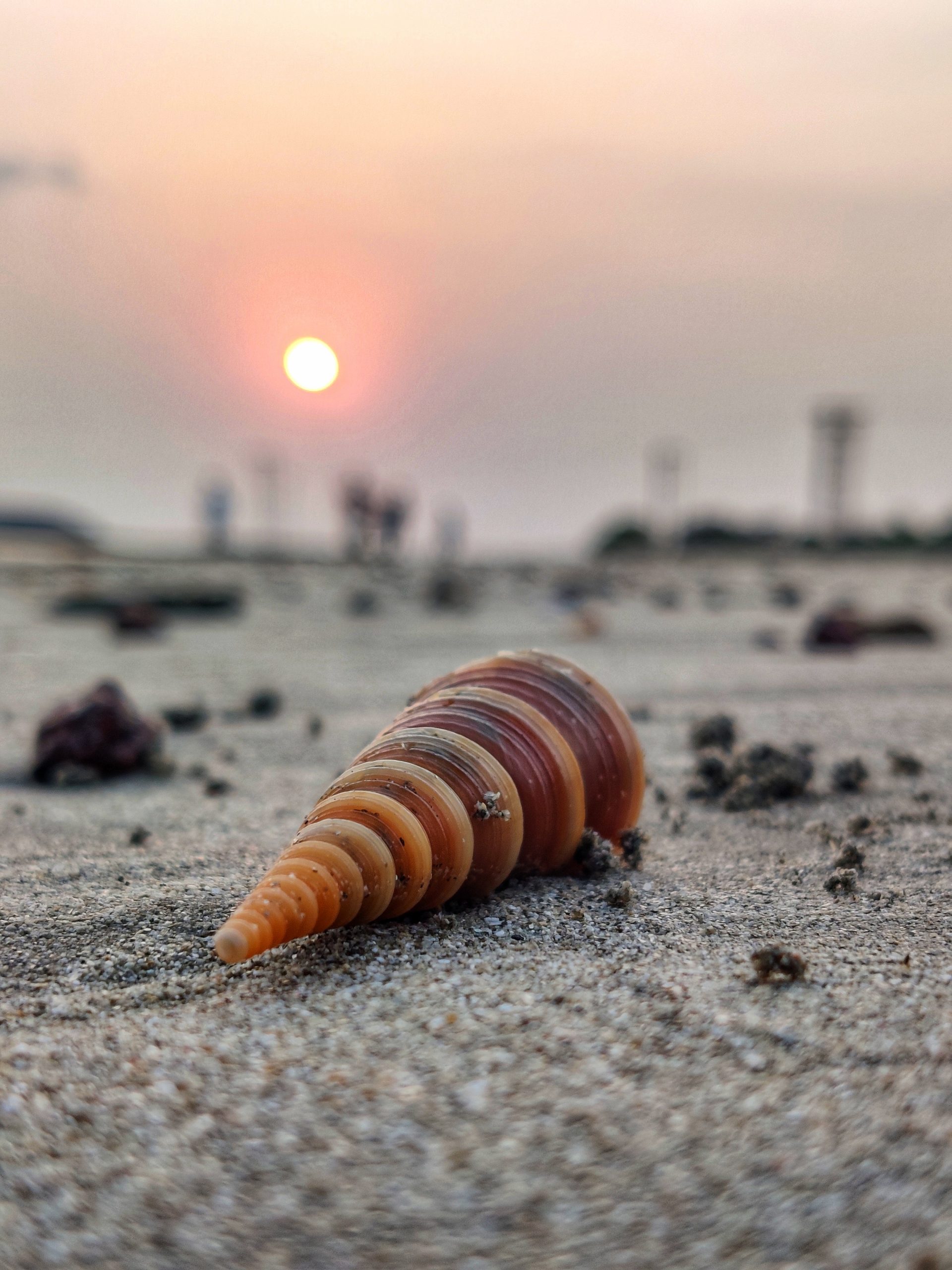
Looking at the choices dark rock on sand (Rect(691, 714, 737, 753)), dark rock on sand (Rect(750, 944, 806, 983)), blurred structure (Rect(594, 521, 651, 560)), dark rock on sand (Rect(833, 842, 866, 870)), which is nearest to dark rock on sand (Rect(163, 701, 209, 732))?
dark rock on sand (Rect(691, 714, 737, 753))

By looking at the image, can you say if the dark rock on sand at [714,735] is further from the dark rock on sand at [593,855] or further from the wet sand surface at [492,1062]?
the dark rock on sand at [593,855]

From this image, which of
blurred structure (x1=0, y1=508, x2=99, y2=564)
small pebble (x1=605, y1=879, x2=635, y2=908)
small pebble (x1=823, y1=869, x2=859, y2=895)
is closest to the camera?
small pebble (x1=605, y1=879, x2=635, y2=908)

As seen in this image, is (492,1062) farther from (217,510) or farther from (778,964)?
(217,510)

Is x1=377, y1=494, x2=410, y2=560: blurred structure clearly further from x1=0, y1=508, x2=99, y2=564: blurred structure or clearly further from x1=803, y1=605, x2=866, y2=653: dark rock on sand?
x1=803, y1=605, x2=866, y2=653: dark rock on sand

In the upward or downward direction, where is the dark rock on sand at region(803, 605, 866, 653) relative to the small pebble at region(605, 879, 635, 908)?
upward

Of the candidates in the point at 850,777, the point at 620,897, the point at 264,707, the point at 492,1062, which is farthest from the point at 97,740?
the point at 850,777

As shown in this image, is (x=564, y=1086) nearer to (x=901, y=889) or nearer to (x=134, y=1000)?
(x=134, y=1000)
